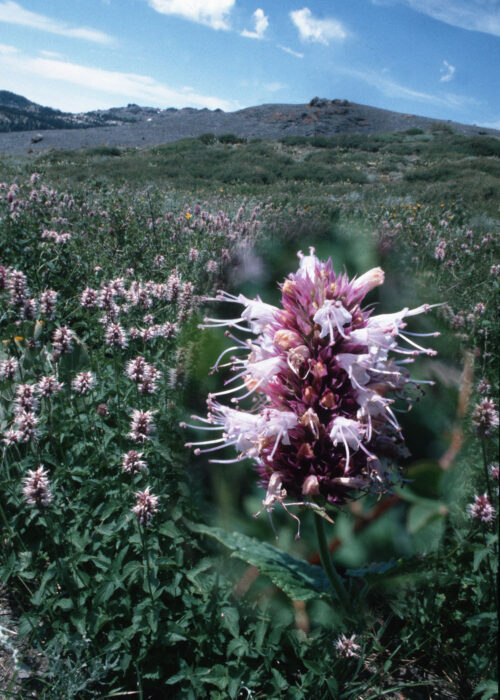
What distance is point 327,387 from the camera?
1.26m

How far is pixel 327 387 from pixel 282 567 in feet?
1.83

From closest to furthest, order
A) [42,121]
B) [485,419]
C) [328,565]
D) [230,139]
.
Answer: [485,419]
[328,565]
[230,139]
[42,121]

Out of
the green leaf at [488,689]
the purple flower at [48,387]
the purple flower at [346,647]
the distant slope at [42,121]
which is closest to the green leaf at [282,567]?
the purple flower at [346,647]

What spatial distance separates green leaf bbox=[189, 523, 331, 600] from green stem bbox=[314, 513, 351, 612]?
1.7 inches

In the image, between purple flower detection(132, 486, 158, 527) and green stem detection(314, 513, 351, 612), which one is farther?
purple flower detection(132, 486, 158, 527)

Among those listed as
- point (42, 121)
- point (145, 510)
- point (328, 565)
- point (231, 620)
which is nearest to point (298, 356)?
point (328, 565)

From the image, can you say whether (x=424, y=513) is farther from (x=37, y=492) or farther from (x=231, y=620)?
(x=37, y=492)

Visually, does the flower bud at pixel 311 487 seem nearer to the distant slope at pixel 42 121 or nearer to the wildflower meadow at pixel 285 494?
the wildflower meadow at pixel 285 494

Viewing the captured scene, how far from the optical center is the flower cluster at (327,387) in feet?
3.98

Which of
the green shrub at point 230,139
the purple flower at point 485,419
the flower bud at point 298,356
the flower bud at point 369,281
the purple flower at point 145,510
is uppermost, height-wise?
the green shrub at point 230,139

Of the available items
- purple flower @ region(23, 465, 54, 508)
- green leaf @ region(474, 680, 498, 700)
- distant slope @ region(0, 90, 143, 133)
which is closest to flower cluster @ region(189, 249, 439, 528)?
green leaf @ region(474, 680, 498, 700)

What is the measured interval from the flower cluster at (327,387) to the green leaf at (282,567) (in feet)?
0.64

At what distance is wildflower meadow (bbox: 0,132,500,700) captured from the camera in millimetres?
1221

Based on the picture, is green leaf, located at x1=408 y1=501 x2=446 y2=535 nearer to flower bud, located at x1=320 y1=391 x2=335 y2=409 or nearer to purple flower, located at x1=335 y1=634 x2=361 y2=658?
flower bud, located at x1=320 y1=391 x2=335 y2=409
